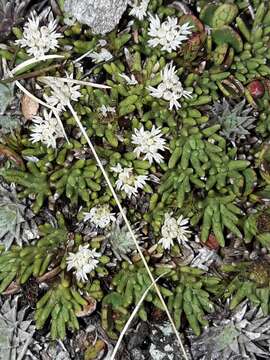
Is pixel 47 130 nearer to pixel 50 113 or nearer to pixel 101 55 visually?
pixel 50 113

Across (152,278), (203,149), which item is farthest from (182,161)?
(152,278)

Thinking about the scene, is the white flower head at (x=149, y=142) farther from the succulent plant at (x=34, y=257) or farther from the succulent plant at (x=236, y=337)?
the succulent plant at (x=236, y=337)

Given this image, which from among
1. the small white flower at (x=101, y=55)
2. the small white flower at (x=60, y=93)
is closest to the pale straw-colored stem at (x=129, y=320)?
the small white flower at (x=60, y=93)

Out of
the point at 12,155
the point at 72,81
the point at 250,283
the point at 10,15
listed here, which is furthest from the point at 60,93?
the point at 250,283

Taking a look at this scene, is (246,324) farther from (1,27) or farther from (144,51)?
(1,27)

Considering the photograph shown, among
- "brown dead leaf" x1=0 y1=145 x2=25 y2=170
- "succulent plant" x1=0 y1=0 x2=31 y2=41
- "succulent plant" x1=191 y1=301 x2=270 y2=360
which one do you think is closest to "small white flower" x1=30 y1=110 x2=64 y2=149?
"brown dead leaf" x1=0 y1=145 x2=25 y2=170

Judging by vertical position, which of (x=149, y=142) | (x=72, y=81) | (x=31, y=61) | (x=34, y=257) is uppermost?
(x=31, y=61)

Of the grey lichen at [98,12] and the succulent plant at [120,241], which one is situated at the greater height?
the grey lichen at [98,12]
